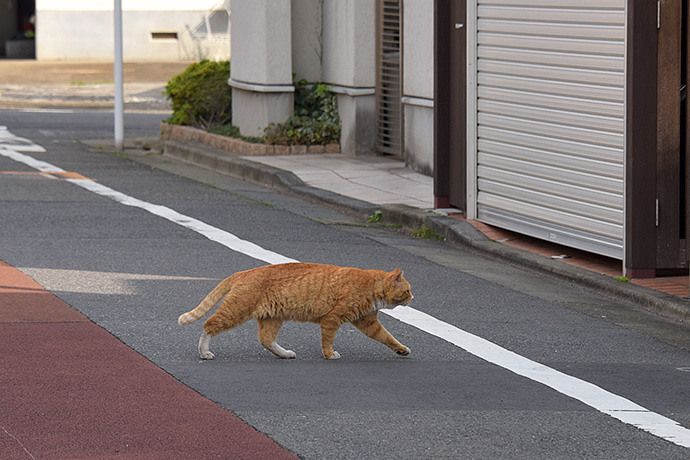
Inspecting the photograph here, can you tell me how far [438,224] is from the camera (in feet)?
38.9

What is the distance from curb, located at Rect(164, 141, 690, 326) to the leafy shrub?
3.09 feet

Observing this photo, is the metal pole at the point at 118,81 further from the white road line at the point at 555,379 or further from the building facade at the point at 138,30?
the building facade at the point at 138,30

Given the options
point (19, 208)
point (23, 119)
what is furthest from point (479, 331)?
point (23, 119)

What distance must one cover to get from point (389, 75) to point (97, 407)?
12026mm

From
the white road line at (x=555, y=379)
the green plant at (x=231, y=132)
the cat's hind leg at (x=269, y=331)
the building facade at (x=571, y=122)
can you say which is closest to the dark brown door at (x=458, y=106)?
the building facade at (x=571, y=122)

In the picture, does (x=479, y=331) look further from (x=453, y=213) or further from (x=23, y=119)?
(x=23, y=119)

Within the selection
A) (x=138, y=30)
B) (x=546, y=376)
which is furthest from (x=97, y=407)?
(x=138, y=30)

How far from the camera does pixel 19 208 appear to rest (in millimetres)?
12578

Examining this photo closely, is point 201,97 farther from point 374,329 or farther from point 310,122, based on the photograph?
point 374,329

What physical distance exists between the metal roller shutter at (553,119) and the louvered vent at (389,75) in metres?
5.31

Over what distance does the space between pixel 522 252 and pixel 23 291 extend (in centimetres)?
458

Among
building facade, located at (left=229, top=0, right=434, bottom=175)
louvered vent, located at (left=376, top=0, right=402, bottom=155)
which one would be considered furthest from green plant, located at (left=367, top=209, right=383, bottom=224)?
louvered vent, located at (left=376, top=0, right=402, bottom=155)

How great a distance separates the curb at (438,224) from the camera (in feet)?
28.7

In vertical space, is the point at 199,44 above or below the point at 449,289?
above
